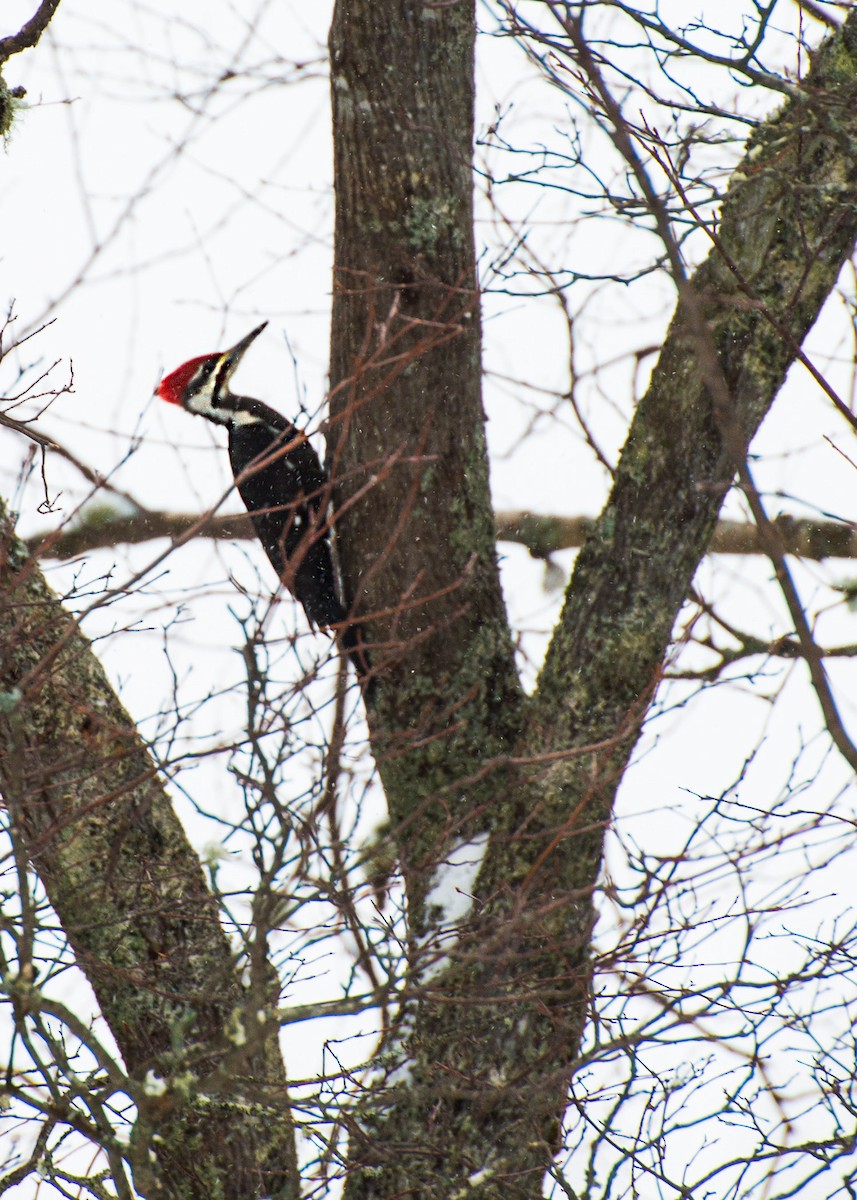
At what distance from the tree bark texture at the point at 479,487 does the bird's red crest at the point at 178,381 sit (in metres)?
1.68

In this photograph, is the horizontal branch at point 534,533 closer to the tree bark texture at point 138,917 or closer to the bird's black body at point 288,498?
the bird's black body at point 288,498

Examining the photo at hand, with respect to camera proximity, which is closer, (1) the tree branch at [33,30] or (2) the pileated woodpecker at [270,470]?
(1) the tree branch at [33,30]

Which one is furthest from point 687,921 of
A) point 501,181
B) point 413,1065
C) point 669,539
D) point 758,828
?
point 501,181

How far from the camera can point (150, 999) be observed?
3.42 meters

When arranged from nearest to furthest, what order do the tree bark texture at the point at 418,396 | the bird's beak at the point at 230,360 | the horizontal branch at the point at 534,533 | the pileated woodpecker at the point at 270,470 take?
1. the tree bark texture at the point at 418,396
2. the pileated woodpecker at the point at 270,470
3. the bird's beak at the point at 230,360
4. the horizontal branch at the point at 534,533

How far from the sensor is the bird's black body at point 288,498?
12.9 ft

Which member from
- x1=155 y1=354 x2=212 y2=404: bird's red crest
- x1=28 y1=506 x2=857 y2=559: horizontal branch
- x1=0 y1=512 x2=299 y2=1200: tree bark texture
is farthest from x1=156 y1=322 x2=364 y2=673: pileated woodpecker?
x1=0 y1=512 x2=299 y2=1200: tree bark texture

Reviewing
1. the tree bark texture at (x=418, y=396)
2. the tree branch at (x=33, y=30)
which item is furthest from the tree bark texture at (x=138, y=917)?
the tree branch at (x=33, y=30)

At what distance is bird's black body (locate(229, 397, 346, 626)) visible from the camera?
3.93 m

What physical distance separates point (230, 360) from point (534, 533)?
5.86 ft

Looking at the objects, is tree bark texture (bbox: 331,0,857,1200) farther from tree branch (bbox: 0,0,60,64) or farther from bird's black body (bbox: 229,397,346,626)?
tree branch (bbox: 0,0,60,64)

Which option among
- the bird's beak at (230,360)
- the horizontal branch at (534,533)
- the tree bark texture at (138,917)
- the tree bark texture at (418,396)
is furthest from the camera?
the horizontal branch at (534,533)

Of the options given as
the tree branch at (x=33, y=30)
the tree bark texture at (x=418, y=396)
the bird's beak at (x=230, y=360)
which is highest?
the bird's beak at (x=230, y=360)

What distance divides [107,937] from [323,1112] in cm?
106
